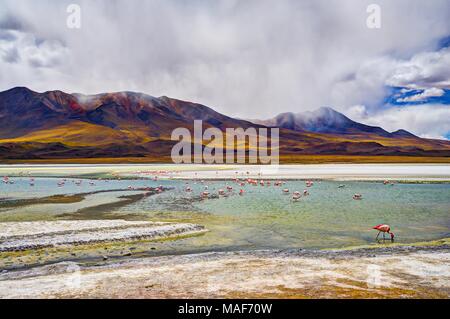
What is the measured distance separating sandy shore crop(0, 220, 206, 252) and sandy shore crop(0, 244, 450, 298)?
2.87 m

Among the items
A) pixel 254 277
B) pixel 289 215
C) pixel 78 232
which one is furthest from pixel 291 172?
pixel 254 277

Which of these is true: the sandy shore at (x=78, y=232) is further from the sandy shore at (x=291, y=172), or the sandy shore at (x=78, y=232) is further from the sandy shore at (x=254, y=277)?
the sandy shore at (x=291, y=172)

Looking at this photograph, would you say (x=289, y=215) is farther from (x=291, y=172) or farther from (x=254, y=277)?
(x=291, y=172)

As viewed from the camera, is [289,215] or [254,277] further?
[289,215]

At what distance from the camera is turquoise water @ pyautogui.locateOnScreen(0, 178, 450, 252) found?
514 inches

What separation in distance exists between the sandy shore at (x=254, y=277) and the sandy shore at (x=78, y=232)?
2873mm

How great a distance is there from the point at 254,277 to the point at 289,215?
1028cm

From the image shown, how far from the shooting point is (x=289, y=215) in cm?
1800

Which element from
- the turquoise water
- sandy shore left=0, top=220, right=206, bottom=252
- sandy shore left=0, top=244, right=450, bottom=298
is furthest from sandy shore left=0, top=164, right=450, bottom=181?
sandy shore left=0, top=244, right=450, bottom=298

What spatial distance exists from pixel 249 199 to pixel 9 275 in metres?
17.0

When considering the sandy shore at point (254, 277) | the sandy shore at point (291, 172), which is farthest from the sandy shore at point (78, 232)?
the sandy shore at point (291, 172)

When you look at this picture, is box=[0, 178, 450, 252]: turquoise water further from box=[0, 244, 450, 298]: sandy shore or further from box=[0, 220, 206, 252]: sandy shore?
box=[0, 244, 450, 298]: sandy shore

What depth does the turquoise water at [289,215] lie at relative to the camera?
1305 cm
